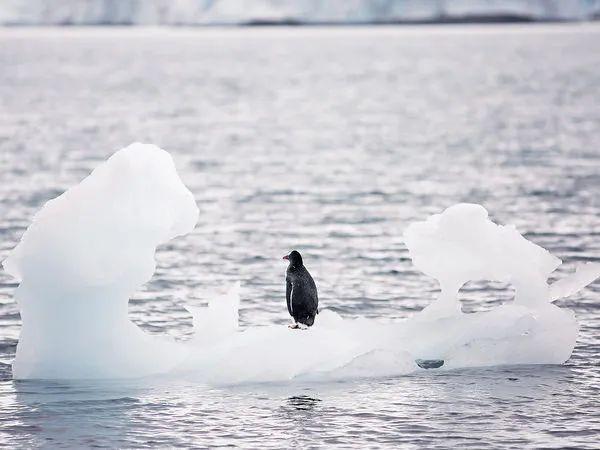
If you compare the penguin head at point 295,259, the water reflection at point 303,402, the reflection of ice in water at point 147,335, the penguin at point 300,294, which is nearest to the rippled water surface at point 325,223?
the water reflection at point 303,402

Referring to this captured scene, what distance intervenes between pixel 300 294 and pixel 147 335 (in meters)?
2.11

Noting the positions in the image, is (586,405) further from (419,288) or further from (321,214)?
(321,214)

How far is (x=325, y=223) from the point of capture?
35.2 m

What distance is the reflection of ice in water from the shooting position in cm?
1834

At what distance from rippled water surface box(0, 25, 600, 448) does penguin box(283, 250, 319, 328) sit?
1.12 meters

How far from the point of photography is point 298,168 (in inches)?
1971

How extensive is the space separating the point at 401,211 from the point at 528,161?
13672 mm

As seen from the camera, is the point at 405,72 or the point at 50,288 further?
the point at 405,72

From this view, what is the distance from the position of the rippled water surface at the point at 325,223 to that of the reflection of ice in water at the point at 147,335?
321 mm

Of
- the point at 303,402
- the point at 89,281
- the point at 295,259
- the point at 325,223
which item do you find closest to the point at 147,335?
the point at 89,281

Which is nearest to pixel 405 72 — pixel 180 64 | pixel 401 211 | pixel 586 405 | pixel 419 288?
pixel 180 64

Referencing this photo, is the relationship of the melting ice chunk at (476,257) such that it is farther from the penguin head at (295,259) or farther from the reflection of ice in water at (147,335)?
the penguin head at (295,259)

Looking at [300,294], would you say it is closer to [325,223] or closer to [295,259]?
[295,259]

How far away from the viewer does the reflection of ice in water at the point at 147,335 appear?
18344 mm
